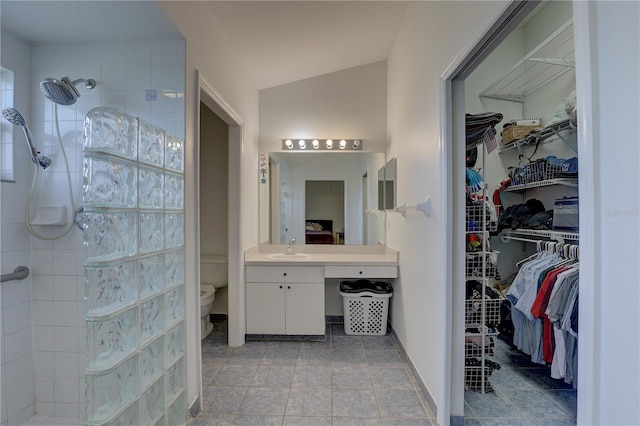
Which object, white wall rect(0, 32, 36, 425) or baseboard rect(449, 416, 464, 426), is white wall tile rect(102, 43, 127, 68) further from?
baseboard rect(449, 416, 464, 426)

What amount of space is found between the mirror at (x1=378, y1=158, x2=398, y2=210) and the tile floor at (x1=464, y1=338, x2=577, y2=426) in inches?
61.8

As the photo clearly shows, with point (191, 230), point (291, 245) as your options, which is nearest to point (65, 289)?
point (191, 230)

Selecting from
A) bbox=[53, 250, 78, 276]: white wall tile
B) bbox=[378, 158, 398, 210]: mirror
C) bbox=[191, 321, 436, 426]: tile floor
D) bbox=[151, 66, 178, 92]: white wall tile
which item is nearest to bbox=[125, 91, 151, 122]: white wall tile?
bbox=[151, 66, 178, 92]: white wall tile

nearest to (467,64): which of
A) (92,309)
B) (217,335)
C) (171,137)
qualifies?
(171,137)

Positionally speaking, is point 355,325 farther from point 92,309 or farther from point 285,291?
point 92,309

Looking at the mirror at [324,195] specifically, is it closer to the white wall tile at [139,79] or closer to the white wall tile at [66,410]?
the white wall tile at [139,79]

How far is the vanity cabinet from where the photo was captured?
2.63 meters

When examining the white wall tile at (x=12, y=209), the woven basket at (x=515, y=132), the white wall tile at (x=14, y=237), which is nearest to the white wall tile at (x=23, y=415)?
the white wall tile at (x=14, y=237)

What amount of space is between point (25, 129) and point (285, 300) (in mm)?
2150

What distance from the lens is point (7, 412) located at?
1586 mm

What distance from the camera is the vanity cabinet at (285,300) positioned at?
263cm

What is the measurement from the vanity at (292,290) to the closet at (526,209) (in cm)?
94

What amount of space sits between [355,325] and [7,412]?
2.45 meters

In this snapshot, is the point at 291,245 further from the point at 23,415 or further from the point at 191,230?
the point at 23,415
